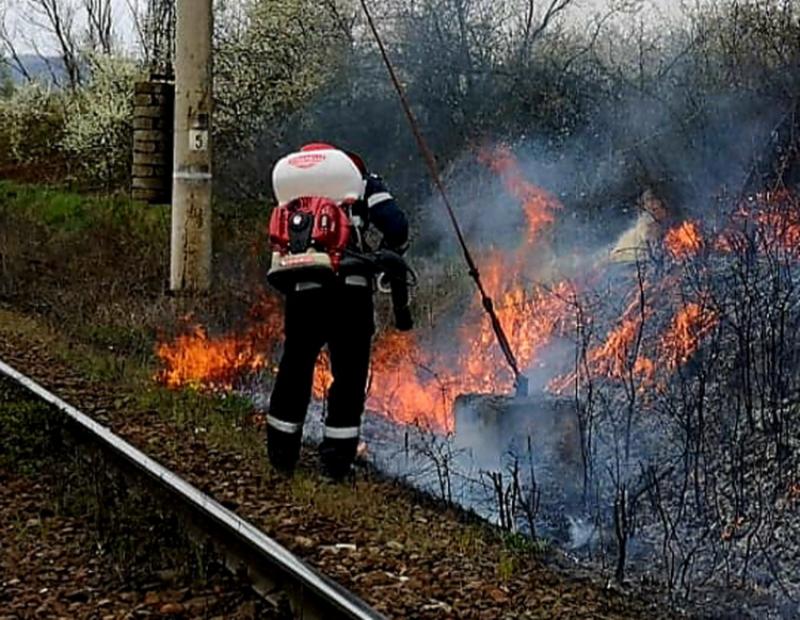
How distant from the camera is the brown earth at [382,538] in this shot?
5363mm

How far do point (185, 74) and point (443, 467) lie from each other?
21.5 ft

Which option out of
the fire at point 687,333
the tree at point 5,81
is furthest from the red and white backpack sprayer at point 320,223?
the tree at point 5,81

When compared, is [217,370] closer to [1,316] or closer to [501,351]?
[501,351]

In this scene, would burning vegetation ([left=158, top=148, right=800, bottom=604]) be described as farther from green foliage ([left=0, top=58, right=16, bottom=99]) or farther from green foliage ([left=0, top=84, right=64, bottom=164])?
green foliage ([left=0, top=58, right=16, bottom=99])

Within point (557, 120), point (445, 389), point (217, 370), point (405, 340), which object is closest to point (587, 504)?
point (445, 389)

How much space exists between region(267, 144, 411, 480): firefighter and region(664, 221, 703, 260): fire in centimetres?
302

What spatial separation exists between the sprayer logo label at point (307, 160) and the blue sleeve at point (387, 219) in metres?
0.36

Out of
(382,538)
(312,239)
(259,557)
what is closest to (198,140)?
(312,239)

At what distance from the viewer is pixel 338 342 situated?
7.00 meters

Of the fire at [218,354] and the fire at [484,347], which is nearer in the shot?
the fire at [484,347]

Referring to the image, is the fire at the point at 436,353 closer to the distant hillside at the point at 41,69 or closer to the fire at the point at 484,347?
the fire at the point at 484,347

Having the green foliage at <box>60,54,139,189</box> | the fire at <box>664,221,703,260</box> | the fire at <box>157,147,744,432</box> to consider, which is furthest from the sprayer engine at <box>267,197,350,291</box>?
the green foliage at <box>60,54,139,189</box>

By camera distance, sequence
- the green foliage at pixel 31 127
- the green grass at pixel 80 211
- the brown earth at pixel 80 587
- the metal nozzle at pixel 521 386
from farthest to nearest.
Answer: the green foliage at pixel 31 127 → the green grass at pixel 80 211 → the metal nozzle at pixel 521 386 → the brown earth at pixel 80 587

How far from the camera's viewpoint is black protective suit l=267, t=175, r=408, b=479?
6863 mm
